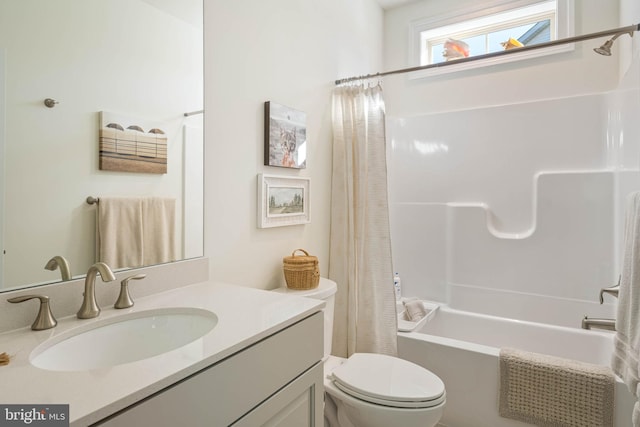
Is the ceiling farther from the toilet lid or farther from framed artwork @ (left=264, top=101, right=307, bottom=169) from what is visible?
the toilet lid

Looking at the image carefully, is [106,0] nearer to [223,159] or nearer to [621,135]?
[223,159]

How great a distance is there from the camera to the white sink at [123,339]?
31.2 inches

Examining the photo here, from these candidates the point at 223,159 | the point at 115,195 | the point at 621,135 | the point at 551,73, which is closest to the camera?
the point at 115,195

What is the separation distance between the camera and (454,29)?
279cm

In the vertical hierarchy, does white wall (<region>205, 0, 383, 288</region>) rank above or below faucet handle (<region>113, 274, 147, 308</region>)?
above

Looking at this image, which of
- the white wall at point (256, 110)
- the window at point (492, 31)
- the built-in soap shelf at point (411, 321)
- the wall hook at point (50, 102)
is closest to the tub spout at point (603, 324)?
the built-in soap shelf at point (411, 321)

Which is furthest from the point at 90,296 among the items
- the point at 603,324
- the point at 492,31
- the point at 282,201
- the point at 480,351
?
the point at 492,31

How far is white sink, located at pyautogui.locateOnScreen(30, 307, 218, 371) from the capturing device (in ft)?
2.60

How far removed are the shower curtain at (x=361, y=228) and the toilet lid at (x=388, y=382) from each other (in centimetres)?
46

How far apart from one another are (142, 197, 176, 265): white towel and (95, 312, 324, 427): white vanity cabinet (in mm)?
569

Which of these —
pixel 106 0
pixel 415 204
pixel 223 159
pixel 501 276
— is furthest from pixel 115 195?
pixel 501 276

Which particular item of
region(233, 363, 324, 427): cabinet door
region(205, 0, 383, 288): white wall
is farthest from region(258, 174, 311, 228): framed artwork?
region(233, 363, 324, 427): cabinet door

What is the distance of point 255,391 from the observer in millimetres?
829

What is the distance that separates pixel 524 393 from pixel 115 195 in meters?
1.91
